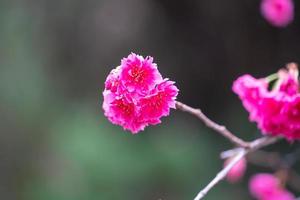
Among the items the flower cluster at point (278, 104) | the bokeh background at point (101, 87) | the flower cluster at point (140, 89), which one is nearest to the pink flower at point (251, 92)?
the flower cluster at point (278, 104)

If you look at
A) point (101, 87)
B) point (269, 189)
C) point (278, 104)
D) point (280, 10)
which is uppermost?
point (101, 87)

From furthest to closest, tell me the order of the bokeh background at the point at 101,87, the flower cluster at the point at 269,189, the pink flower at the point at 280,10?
the bokeh background at the point at 101,87 → the flower cluster at the point at 269,189 → the pink flower at the point at 280,10

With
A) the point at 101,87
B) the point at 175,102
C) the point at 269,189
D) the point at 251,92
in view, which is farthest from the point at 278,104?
the point at 101,87

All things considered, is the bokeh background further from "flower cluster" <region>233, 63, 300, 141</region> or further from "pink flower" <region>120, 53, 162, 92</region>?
"pink flower" <region>120, 53, 162, 92</region>

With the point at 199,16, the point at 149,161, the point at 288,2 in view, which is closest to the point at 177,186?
the point at 149,161

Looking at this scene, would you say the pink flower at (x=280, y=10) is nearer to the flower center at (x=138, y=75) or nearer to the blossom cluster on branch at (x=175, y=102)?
the blossom cluster on branch at (x=175, y=102)

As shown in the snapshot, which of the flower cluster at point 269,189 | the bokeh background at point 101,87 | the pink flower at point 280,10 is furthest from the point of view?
the bokeh background at point 101,87

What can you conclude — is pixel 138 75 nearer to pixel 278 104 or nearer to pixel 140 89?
pixel 140 89
